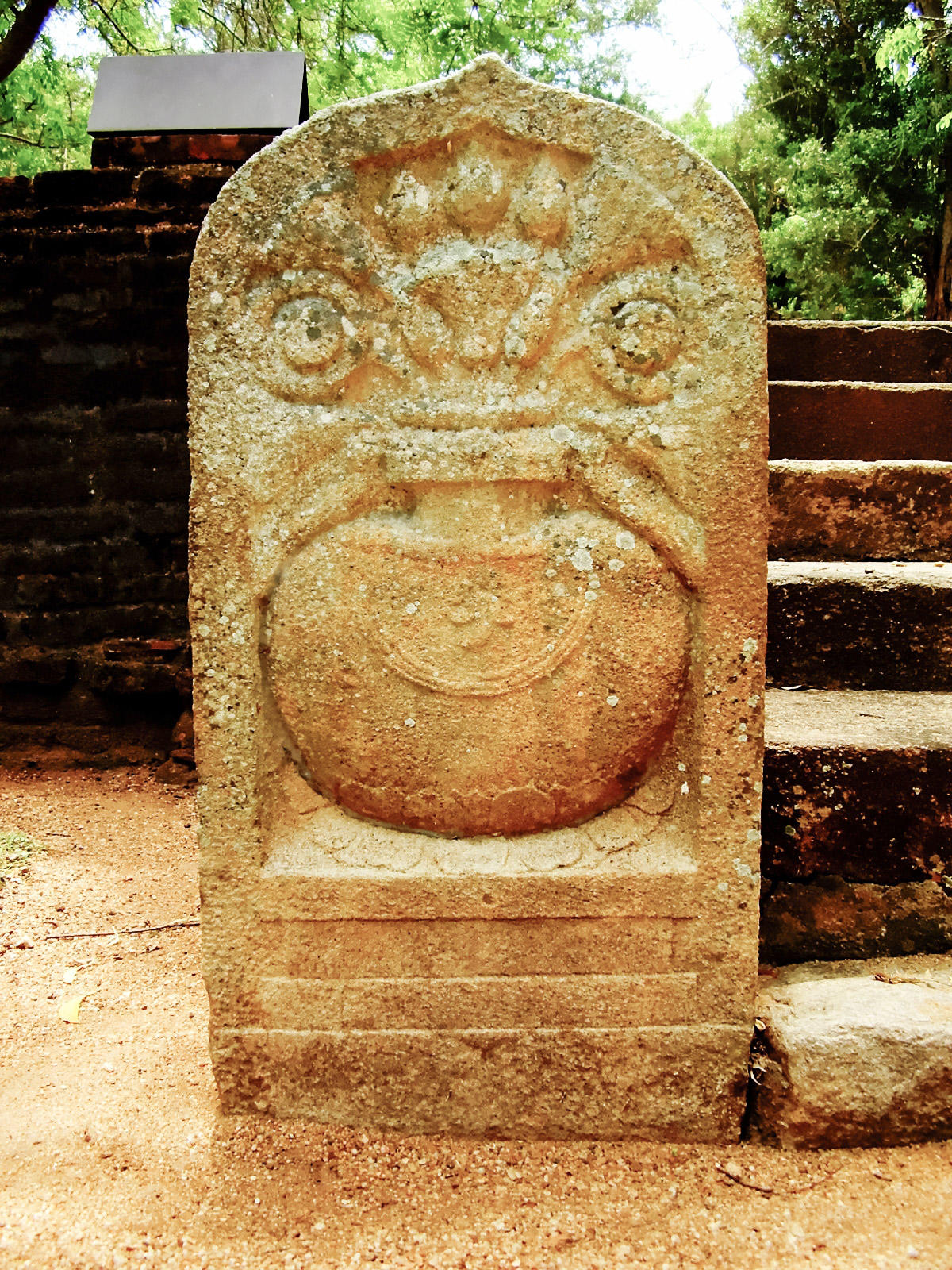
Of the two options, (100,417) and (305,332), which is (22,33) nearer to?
(100,417)

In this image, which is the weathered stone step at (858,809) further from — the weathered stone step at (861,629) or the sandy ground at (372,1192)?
the sandy ground at (372,1192)

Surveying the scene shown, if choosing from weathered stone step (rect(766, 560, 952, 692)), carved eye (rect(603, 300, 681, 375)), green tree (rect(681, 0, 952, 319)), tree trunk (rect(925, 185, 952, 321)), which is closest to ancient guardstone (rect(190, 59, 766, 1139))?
carved eye (rect(603, 300, 681, 375))

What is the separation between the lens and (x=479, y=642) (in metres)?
1.22

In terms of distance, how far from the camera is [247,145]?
305 centimetres

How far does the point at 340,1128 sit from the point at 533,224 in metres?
1.35

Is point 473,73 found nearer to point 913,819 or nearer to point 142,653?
point 913,819

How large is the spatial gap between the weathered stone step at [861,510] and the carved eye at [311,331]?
117 cm

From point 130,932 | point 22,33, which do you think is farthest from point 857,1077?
point 22,33

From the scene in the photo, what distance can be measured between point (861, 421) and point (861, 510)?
54 centimetres

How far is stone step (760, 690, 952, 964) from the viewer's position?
1.47 metres

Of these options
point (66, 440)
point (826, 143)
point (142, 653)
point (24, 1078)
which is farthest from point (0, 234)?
point (826, 143)

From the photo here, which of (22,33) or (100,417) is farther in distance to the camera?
(22,33)

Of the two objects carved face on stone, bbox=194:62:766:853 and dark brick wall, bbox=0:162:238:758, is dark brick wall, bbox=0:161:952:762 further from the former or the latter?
carved face on stone, bbox=194:62:766:853

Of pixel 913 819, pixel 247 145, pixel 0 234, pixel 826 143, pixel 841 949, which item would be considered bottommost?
pixel 841 949
